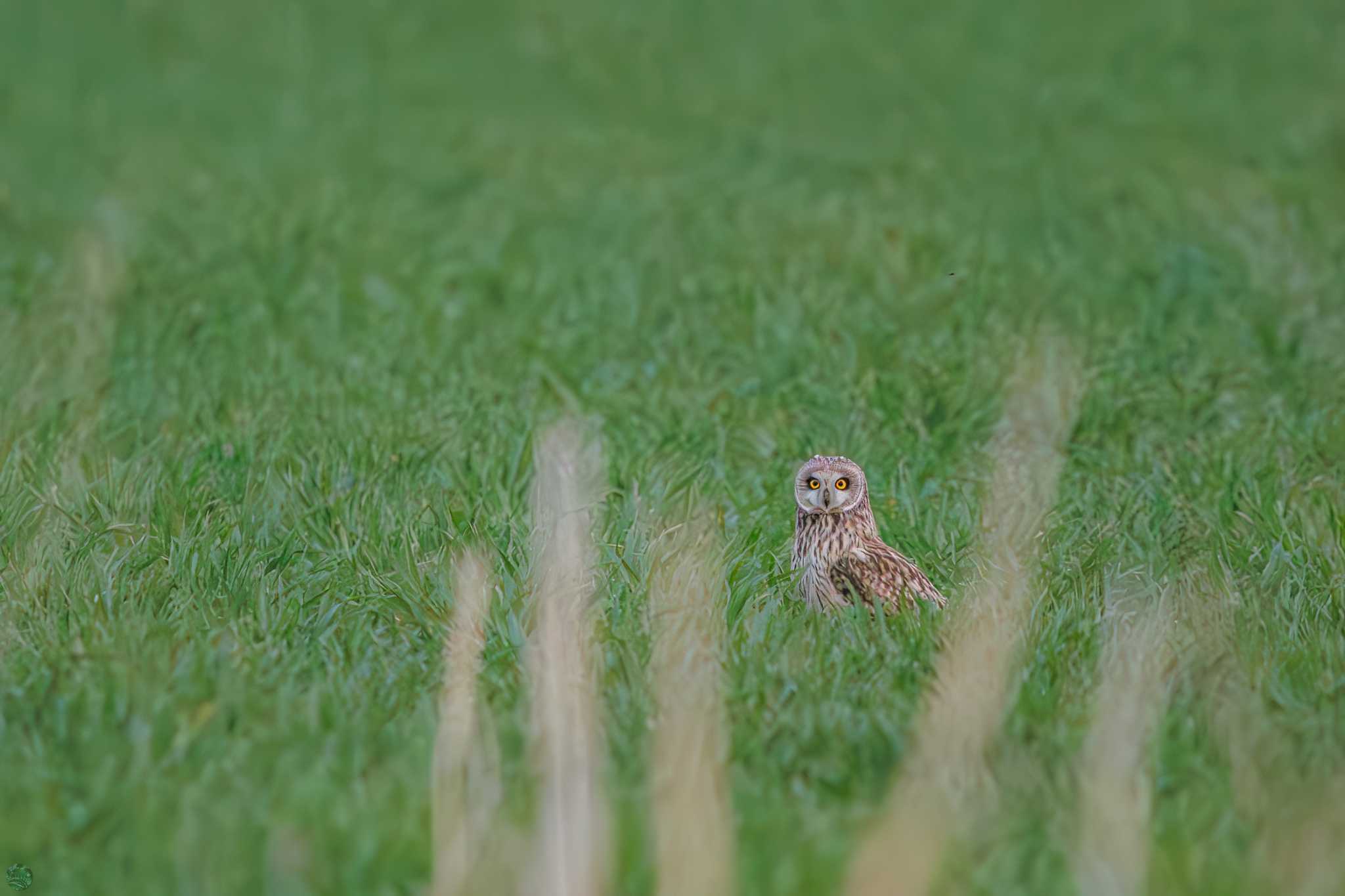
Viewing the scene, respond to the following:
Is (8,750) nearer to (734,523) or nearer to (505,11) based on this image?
(734,523)

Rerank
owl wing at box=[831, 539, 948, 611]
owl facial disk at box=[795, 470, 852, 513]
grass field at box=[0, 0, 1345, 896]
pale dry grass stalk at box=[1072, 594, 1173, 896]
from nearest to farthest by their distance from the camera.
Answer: pale dry grass stalk at box=[1072, 594, 1173, 896], grass field at box=[0, 0, 1345, 896], owl wing at box=[831, 539, 948, 611], owl facial disk at box=[795, 470, 852, 513]

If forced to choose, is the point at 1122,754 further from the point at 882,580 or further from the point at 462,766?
the point at 462,766

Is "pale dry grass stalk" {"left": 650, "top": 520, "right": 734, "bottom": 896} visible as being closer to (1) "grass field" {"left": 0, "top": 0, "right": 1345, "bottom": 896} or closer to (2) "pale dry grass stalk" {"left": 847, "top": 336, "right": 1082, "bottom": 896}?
(1) "grass field" {"left": 0, "top": 0, "right": 1345, "bottom": 896}

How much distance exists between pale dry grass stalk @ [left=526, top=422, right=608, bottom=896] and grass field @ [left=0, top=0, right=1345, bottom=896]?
0.15 ft

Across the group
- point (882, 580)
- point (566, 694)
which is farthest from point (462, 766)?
point (882, 580)

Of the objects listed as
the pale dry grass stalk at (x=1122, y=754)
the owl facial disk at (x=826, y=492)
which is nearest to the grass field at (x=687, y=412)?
the pale dry grass stalk at (x=1122, y=754)

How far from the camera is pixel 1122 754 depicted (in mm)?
3857

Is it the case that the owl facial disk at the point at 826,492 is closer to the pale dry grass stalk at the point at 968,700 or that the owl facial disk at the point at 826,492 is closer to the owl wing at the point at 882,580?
the owl wing at the point at 882,580

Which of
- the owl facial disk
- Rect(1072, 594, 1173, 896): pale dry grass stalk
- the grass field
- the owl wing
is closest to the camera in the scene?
Rect(1072, 594, 1173, 896): pale dry grass stalk

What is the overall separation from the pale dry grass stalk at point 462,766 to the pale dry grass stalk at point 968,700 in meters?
0.76

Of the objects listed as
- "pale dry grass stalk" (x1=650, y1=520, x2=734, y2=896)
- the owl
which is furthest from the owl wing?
"pale dry grass stalk" (x1=650, y1=520, x2=734, y2=896)

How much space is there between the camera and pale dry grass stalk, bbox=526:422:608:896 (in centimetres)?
356

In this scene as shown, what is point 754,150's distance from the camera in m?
9.77

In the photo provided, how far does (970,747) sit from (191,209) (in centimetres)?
596
